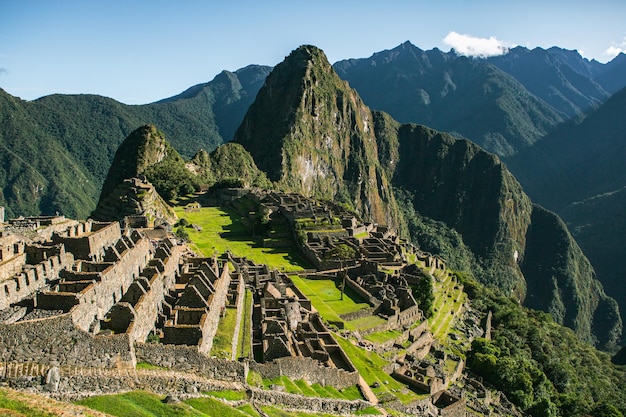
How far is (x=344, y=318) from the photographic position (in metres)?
44.8

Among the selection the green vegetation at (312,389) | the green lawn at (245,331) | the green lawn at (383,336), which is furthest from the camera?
the green lawn at (383,336)

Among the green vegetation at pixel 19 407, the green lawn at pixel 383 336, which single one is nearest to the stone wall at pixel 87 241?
the green vegetation at pixel 19 407

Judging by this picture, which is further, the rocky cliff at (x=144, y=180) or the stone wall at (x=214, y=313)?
the rocky cliff at (x=144, y=180)

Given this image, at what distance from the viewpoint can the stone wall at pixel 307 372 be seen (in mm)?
25719

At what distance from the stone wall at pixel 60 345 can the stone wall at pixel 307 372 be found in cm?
808

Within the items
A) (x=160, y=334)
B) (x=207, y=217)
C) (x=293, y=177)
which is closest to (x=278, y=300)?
(x=160, y=334)

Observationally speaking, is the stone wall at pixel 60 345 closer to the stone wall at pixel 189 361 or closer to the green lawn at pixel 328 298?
the stone wall at pixel 189 361

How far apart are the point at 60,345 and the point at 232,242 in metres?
47.9

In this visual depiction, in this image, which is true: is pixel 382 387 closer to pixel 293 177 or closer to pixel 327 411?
pixel 327 411

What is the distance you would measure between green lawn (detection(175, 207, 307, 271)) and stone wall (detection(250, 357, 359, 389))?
2618 cm

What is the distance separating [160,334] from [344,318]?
23.7 meters

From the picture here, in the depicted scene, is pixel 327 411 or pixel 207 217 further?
pixel 207 217

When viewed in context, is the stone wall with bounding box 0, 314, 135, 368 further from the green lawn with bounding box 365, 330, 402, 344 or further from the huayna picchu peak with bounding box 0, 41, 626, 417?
the green lawn with bounding box 365, 330, 402, 344

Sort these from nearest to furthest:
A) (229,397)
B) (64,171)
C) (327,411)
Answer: (229,397)
(327,411)
(64,171)
